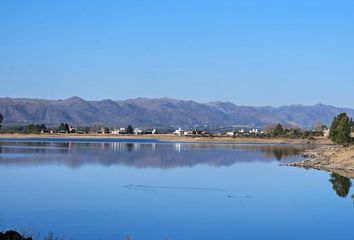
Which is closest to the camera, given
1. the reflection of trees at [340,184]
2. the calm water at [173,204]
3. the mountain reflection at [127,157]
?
the calm water at [173,204]

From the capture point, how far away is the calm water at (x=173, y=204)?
20078 millimetres

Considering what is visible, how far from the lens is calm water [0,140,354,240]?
20078mm

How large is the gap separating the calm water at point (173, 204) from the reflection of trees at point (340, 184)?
54 mm

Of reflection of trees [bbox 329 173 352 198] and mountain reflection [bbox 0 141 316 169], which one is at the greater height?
mountain reflection [bbox 0 141 316 169]

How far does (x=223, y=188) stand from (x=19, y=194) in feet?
36.6

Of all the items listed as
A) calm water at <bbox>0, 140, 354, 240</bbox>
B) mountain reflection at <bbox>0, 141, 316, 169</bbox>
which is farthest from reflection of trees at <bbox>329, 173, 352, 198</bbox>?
mountain reflection at <bbox>0, 141, 316, 169</bbox>

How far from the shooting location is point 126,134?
568 ft

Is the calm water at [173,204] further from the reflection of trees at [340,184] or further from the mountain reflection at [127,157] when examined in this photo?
the mountain reflection at [127,157]

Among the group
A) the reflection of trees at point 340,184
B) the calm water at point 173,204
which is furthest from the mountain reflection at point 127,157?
the reflection of trees at point 340,184

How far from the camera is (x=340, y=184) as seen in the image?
3678 cm

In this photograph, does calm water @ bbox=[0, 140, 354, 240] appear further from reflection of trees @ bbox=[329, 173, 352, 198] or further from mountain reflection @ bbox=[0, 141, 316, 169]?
mountain reflection @ bbox=[0, 141, 316, 169]

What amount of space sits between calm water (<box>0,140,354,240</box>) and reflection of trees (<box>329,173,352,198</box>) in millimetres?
54

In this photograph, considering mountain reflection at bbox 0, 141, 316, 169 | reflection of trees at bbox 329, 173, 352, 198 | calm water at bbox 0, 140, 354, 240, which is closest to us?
calm water at bbox 0, 140, 354, 240

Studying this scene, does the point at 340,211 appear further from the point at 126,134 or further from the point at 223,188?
the point at 126,134
